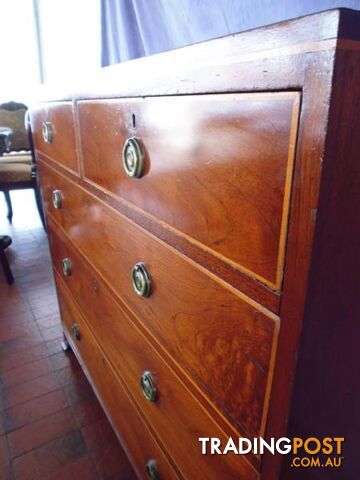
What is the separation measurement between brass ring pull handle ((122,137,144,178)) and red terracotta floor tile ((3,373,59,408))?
111 cm

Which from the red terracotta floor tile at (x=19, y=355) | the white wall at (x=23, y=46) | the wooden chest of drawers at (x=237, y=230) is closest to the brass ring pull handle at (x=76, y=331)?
the red terracotta floor tile at (x=19, y=355)

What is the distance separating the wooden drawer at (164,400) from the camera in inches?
19.9

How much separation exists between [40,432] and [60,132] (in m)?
0.96

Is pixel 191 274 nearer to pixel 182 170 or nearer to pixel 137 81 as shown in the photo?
pixel 182 170

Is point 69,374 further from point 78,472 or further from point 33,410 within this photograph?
point 78,472

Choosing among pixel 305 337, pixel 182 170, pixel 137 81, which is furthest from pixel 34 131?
pixel 305 337

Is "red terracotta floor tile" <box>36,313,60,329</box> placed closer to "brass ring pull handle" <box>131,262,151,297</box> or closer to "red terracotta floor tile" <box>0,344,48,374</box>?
"red terracotta floor tile" <box>0,344,48,374</box>

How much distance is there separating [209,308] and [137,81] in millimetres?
333

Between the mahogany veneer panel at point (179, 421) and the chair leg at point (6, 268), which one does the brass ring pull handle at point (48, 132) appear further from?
the chair leg at point (6, 268)

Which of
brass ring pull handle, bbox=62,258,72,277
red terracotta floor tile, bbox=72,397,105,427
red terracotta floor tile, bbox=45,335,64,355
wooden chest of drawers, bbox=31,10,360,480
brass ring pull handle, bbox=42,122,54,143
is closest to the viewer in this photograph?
wooden chest of drawers, bbox=31,10,360,480

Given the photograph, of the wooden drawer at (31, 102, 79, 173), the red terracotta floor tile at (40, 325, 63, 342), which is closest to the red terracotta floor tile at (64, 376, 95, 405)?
the red terracotta floor tile at (40, 325, 63, 342)

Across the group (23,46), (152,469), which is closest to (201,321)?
(152,469)

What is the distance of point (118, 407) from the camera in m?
0.91

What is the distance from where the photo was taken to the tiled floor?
1.03 metres
